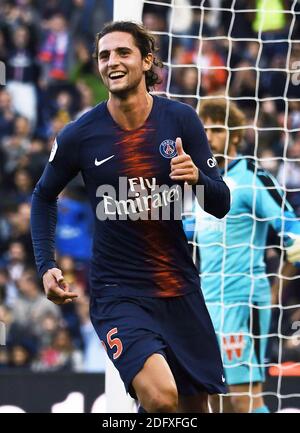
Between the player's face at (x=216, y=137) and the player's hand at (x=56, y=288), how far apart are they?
226 cm

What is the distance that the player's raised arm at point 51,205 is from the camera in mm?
5066

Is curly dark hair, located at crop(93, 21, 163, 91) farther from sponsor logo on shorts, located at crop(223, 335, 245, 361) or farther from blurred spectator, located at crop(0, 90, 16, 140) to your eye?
blurred spectator, located at crop(0, 90, 16, 140)

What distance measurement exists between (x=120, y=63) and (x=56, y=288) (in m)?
1.08

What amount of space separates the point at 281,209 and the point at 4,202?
5.08 metres

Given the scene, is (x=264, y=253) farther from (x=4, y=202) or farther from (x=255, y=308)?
(x=4, y=202)

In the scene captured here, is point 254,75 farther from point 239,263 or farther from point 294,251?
point 294,251

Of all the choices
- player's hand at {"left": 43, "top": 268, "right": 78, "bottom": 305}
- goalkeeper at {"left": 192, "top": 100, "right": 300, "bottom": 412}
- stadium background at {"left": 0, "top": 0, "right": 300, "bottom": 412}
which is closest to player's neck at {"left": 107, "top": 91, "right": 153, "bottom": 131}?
player's hand at {"left": 43, "top": 268, "right": 78, "bottom": 305}

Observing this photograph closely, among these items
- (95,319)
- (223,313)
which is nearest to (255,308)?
(223,313)

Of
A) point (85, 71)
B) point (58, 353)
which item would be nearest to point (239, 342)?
point (58, 353)

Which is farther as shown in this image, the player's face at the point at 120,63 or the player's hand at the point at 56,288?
the player's face at the point at 120,63

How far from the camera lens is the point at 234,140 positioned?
282 inches

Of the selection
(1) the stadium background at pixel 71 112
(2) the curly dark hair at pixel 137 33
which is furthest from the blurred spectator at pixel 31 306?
(2) the curly dark hair at pixel 137 33

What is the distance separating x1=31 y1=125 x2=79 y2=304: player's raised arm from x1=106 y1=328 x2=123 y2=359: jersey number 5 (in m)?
0.27

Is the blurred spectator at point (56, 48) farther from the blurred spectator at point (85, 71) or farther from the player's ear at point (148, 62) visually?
the player's ear at point (148, 62)
